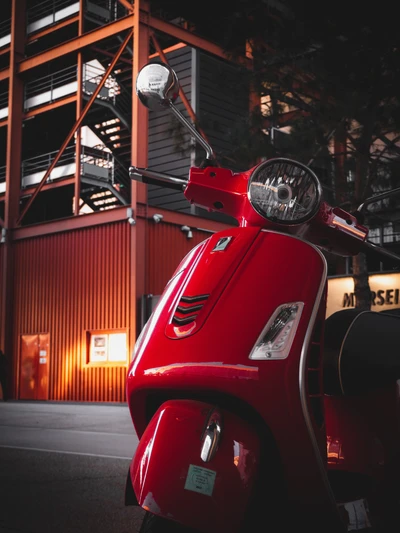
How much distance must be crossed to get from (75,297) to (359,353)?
15482 millimetres

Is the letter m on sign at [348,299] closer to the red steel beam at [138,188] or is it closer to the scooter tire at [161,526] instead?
the red steel beam at [138,188]

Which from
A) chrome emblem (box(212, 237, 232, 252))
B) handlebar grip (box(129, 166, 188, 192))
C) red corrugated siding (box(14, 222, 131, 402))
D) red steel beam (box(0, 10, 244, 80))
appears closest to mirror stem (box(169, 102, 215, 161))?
handlebar grip (box(129, 166, 188, 192))

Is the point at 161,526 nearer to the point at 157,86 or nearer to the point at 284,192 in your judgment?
the point at 284,192

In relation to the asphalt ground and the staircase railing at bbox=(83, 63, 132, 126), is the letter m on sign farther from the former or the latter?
the staircase railing at bbox=(83, 63, 132, 126)

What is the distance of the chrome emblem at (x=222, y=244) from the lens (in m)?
1.98

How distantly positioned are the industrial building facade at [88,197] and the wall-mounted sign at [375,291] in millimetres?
4334

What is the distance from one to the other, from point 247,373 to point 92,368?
15.2 m

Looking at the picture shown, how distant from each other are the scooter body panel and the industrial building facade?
44.9 feet

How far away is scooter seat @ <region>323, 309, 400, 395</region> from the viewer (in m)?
2.05

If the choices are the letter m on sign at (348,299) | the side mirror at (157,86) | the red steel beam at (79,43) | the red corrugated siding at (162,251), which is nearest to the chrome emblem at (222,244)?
the side mirror at (157,86)

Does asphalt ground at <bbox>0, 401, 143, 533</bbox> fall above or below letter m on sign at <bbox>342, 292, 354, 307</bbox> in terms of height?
below

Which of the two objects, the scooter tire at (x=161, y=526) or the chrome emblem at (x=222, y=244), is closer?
the scooter tire at (x=161, y=526)

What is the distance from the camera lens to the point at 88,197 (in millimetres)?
21781

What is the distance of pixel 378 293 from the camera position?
13711 millimetres
